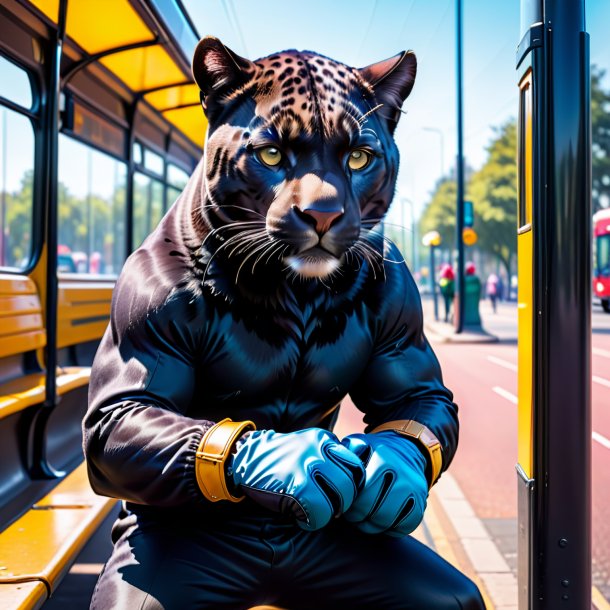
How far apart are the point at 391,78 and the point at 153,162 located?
4824 mm

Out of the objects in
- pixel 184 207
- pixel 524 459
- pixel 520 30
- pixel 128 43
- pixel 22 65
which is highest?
pixel 128 43

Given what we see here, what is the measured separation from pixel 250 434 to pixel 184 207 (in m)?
0.60

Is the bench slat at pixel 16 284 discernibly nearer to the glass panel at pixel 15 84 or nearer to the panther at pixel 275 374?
the glass panel at pixel 15 84

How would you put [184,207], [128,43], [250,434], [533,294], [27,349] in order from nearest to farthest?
1. [250,434]
2. [184,207]
3. [533,294]
4. [27,349]
5. [128,43]

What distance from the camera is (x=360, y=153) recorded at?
4.39 feet

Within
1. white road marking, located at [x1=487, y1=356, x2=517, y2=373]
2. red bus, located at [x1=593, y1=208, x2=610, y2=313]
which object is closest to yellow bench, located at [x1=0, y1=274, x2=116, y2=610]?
white road marking, located at [x1=487, y1=356, x2=517, y2=373]

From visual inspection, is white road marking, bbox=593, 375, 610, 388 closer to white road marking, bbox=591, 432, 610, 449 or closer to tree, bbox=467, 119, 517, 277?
white road marking, bbox=591, 432, 610, 449

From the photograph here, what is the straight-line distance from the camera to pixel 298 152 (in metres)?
1.29

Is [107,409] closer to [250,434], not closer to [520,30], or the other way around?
[250,434]

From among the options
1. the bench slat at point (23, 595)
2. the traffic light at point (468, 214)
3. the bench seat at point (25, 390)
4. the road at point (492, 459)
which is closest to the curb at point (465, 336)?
the traffic light at point (468, 214)

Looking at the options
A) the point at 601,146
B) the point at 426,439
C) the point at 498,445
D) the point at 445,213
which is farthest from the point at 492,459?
the point at 445,213

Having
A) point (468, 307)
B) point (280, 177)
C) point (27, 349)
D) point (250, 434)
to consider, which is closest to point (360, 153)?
point (280, 177)

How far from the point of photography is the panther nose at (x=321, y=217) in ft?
3.90

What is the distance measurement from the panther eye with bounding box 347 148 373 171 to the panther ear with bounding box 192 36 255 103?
0.86ft
